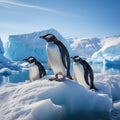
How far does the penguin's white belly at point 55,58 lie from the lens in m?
5.29

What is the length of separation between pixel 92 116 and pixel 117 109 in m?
1.55

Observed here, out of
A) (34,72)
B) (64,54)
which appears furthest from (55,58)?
(34,72)

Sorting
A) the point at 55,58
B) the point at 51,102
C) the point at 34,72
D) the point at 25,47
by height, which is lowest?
the point at 25,47

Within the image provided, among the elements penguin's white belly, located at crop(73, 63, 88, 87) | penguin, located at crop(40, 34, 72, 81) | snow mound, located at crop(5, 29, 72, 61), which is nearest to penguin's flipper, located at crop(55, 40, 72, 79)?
penguin, located at crop(40, 34, 72, 81)

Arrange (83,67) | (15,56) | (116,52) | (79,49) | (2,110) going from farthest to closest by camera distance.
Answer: (79,49) → (116,52) → (15,56) → (83,67) → (2,110)

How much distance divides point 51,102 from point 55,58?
56.0 inches

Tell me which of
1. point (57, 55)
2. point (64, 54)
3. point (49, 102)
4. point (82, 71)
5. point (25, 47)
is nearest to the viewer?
point (49, 102)

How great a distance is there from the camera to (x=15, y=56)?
4500cm

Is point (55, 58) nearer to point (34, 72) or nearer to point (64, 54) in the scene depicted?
point (64, 54)

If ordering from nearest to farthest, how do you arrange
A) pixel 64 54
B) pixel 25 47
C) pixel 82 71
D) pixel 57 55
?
pixel 57 55 → pixel 64 54 → pixel 82 71 → pixel 25 47

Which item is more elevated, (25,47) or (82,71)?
(82,71)

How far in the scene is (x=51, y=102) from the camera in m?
4.10

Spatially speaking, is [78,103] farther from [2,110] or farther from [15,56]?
[15,56]

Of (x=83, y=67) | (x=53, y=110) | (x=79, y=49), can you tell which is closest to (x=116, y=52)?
(x=83, y=67)
